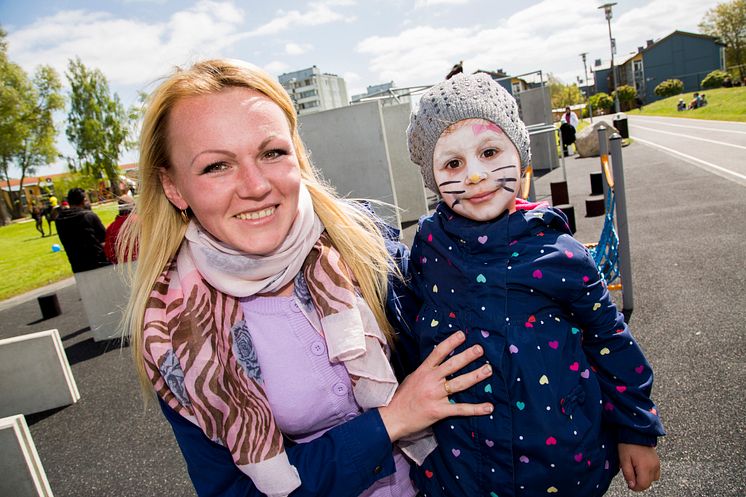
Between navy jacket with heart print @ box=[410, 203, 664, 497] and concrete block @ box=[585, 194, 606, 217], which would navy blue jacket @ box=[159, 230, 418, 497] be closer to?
navy jacket with heart print @ box=[410, 203, 664, 497]

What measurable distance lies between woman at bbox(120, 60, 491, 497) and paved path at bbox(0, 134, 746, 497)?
4.30ft

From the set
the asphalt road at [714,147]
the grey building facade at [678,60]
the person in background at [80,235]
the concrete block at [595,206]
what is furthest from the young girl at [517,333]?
the grey building facade at [678,60]

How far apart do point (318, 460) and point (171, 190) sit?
92 cm

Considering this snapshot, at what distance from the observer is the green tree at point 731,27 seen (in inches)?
2138

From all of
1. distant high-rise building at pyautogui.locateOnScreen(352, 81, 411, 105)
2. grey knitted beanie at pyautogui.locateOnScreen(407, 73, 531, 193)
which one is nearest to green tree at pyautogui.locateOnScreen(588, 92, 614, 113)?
distant high-rise building at pyautogui.locateOnScreen(352, 81, 411, 105)

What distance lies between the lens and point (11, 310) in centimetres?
1103

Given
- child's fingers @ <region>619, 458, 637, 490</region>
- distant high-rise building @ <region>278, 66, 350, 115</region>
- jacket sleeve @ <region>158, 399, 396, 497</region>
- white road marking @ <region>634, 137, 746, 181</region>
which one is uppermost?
distant high-rise building @ <region>278, 66, 350, 115</region>

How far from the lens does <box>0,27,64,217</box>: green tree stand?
3591 centimetres

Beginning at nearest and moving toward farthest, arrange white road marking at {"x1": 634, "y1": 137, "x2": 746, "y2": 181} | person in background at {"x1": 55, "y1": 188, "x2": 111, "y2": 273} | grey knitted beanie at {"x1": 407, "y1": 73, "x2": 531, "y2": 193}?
grey knitted beanie at {"x1": 407, "y1": 73, "x2": 531, "y2": 193}
person in background at {"x1": 55, "y1": 188, "x2": 111, "y2": 273}
white road marking at {"x1": 634, "y1": 137, "x2": 746, "y2": 181}

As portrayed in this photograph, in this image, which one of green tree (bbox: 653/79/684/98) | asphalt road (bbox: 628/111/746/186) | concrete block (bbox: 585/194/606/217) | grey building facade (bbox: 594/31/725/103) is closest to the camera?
concrete block (bbox: 585/194/606/217)

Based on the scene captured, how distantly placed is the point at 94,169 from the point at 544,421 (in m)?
49.6

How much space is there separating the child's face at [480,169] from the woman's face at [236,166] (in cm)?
48

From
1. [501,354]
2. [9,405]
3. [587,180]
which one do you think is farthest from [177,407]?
[587,180]

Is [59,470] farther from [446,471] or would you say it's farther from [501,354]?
[501,354]
